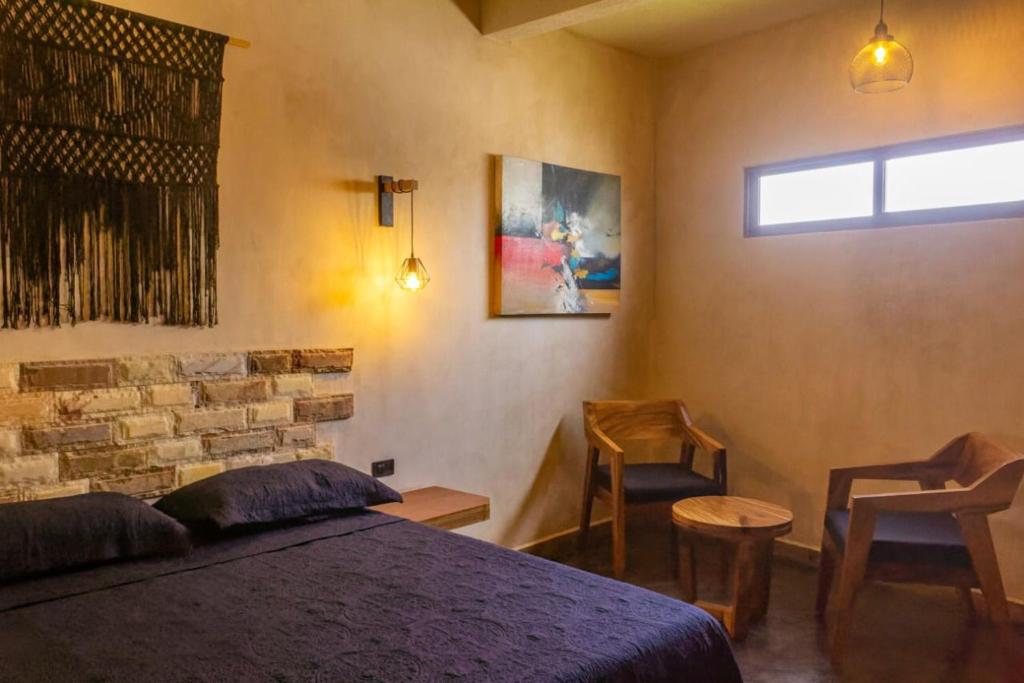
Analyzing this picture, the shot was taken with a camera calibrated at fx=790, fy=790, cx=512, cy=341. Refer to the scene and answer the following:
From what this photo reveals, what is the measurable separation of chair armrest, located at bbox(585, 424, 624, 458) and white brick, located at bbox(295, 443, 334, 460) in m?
1.38

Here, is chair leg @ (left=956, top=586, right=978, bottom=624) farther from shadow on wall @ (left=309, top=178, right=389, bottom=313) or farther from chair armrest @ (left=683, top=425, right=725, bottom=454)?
shadow on wall @ (left=309, top=178, right=389, bottom=313)

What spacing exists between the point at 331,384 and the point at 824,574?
2.30 meters

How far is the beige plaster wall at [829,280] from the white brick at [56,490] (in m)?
3.30

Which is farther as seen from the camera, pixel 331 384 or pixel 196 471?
pixel 331 384

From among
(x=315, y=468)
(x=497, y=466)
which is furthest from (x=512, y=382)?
(x=315, y=468)

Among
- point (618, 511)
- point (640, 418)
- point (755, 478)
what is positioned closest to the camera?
point (618, 511)

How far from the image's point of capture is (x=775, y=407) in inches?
172

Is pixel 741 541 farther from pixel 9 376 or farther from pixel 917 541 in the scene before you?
pixel 9 376

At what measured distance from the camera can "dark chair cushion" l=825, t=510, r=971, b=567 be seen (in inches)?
116

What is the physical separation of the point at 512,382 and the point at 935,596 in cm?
226

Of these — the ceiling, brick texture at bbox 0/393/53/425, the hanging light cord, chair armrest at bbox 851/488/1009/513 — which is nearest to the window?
the ceiling

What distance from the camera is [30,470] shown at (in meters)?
2.51

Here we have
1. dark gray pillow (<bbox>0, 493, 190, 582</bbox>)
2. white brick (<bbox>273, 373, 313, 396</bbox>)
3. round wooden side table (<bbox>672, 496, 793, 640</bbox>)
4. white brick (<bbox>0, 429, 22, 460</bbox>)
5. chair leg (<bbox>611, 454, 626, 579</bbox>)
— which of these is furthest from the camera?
chair leg (<bbox>611, 454, 626, 579</bbox>)

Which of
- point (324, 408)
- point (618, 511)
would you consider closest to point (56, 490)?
point (324, 408)
